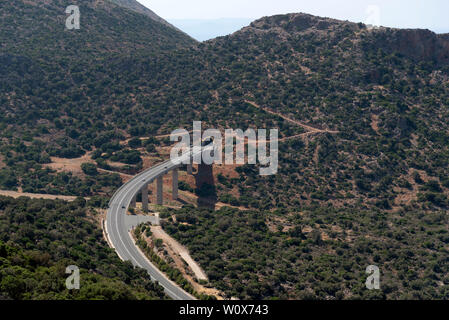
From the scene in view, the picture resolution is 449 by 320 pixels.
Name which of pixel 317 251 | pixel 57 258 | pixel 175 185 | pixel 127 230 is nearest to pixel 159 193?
pixel 175 185

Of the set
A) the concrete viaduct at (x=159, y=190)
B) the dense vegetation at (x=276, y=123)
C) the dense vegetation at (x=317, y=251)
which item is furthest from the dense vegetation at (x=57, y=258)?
the concrete viaduct at (x=159, y=190)

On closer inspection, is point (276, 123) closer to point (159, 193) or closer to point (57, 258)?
point (159, 193)

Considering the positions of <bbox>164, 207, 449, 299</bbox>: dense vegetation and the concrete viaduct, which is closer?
<bbox>164, 207, 449, 299</bbox>: dense vegetation

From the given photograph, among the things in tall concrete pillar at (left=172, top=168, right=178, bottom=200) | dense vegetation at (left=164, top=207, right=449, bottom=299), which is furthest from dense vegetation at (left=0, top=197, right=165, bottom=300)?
tall concrete pillar at (left=172, top=168, right=178, bottom=200)

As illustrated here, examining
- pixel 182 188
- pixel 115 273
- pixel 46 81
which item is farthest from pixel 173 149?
pixel 115 273

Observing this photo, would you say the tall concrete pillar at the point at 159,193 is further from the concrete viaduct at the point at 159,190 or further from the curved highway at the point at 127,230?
the curved highway at the point at 127,230

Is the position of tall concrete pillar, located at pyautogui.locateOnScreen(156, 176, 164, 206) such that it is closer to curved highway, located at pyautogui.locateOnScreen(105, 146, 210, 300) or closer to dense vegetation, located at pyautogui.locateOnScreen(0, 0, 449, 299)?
curved highway, located at pyautogui.locateOnScreen(105, 146, 210, 300)
